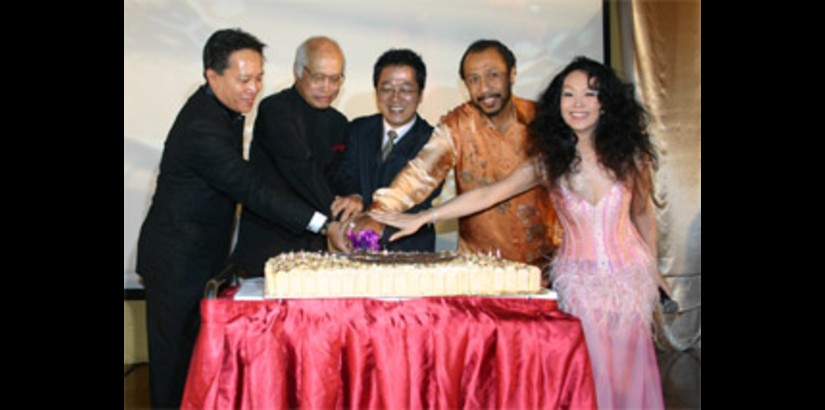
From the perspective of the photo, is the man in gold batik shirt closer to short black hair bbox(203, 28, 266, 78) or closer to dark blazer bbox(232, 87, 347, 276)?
dark blazer bbox(232, 87, 347, 276)

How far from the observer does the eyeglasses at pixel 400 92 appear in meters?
4.00

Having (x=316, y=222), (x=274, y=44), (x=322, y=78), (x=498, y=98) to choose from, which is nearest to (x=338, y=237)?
(x=316, y=222)

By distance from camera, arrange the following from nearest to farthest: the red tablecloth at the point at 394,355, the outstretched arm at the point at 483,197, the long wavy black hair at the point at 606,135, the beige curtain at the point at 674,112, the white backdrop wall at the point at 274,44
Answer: the red tablecloth at the point at 394,355 → the long wavy black hair at the point at 606,135 → the outstretched arm at the point at 483,197 → the white backdrop wall at the point at 274,44 → the beige curtain at the point at 674,112

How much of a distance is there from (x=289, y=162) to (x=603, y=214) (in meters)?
1.72

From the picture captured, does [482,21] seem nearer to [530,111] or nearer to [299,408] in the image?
[530,111]

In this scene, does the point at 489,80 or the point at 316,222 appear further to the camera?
A: the point at 489,80

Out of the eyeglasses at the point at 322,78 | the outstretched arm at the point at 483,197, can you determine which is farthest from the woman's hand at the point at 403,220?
the eyeglasses at the point at 322,78

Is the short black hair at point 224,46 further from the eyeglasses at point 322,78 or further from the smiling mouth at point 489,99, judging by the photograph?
the smiling mouth at point 489,99

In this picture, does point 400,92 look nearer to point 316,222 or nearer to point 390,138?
point 390,138

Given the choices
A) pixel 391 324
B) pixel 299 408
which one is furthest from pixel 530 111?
pixel 299 408

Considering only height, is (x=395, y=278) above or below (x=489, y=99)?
below

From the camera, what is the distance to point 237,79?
12.0 ft

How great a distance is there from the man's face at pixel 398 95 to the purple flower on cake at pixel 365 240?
0.77 metres

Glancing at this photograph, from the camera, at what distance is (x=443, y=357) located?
2.67m
